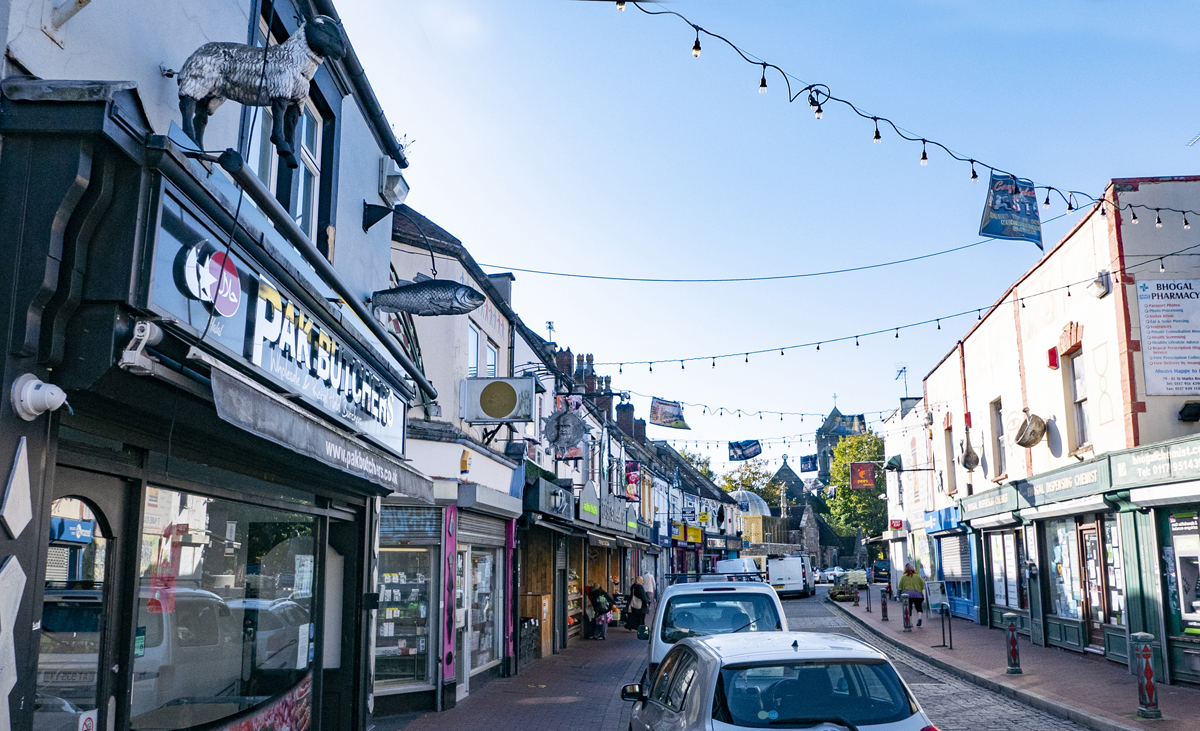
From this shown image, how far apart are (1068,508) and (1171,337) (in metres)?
3.93

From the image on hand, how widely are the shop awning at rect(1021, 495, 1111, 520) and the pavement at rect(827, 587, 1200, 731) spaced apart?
2.54 meters

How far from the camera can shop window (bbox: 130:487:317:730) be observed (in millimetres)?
5793

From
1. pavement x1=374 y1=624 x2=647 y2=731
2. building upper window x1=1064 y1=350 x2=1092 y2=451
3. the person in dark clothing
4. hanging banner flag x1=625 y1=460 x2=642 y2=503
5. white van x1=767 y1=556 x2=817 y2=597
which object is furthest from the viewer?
white van x1=767 y1=556 x2=817 y2=597

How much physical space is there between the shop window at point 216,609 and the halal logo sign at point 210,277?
3.98ft

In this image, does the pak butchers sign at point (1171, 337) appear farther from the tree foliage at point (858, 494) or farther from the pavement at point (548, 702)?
the tree foliage at point (858, 494)

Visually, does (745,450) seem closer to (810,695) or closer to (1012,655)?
(1012,655)

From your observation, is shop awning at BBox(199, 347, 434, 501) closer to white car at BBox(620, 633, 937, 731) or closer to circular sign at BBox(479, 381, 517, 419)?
white car at BBox(620, 633, 937, 731)

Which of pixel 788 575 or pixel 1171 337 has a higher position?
pixel 1171 337

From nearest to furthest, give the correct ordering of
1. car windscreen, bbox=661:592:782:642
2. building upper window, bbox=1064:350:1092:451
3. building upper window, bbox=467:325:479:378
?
car windscreen, bbox=661:592:782:642 → building upper window, bbox=467:325:479:378 → building upper window, bbox=1064:350:1092:451

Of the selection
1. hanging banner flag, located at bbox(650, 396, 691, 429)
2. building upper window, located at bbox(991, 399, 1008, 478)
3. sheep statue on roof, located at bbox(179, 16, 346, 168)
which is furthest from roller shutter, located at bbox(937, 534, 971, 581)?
sheep statue on roof, located at bbox(179, 16, 346, 168)

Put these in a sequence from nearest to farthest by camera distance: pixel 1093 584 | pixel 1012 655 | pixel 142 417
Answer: pixel 142 417 → pixel 1012 655 → pixel 1093 584

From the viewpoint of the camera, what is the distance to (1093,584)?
17062 mm

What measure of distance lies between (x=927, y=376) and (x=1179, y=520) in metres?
→ 17.8

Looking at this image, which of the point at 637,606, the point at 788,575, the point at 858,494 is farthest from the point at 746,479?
the point at 637,606
